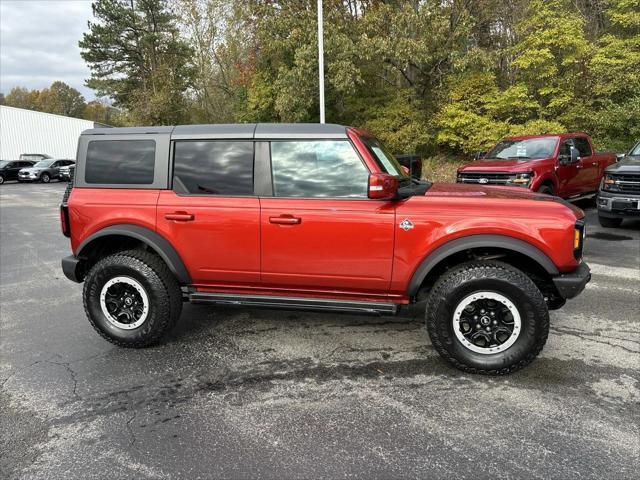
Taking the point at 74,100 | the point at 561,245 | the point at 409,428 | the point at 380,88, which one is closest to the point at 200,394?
the point at 409,428

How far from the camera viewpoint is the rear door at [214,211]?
379cm

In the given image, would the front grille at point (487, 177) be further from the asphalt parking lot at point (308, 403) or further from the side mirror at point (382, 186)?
the side mirror at point (382, 186)

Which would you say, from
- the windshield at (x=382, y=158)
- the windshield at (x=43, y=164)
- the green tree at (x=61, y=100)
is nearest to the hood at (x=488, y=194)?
the windshield at (x=382, y=158)

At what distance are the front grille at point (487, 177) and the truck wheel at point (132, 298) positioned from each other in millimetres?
7427

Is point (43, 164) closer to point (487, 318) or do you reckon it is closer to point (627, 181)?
point (627, 181)

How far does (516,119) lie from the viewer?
1783 cm

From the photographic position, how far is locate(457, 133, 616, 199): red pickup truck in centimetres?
933

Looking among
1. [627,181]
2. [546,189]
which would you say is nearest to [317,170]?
[627,181]

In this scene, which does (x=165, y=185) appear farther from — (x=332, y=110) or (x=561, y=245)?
(x=332, y=110)

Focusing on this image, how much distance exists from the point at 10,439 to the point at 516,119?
18627 mm

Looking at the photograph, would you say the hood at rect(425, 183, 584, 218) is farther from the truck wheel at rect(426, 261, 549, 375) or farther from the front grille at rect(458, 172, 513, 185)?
the front grille at rect(458, 172, 513, 185)

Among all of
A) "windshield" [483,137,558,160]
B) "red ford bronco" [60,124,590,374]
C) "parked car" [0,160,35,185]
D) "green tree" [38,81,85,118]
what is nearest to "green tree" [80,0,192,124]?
"parked car" [0,160,35,185]

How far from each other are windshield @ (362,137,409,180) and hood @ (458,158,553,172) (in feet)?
18.7

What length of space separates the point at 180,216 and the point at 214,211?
0.98 ft
